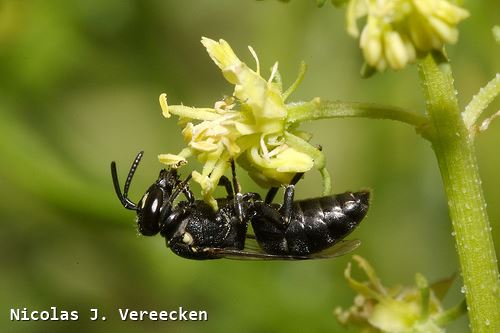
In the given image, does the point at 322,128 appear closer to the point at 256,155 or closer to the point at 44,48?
the point at 44,48

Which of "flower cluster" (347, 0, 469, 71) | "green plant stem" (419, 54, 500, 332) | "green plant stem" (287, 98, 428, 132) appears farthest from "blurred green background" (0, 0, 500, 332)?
"flower cluster" (347, 0, 469, 71)

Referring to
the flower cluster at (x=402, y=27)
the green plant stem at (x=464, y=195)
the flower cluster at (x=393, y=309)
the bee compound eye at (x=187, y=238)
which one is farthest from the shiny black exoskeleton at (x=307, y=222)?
the flower cluster at (x=402, y=27)

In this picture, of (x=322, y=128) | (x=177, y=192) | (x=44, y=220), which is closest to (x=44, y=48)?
(x=44, y=220)

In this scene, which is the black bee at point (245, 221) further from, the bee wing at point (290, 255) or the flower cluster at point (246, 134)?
the flower cluster at point (246, 134)

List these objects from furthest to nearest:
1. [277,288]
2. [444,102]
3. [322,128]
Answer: [322,128], [277,288], [444,102]

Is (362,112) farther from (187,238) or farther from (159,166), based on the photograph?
(159,166)

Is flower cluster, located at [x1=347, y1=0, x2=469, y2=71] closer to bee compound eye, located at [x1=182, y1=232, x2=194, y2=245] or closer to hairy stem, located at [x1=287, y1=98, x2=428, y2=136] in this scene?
hairy stem, located at [x1=287, y1=98, x2=428, y2=136]

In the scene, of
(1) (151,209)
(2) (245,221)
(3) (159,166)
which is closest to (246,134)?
(2) (245,221)
